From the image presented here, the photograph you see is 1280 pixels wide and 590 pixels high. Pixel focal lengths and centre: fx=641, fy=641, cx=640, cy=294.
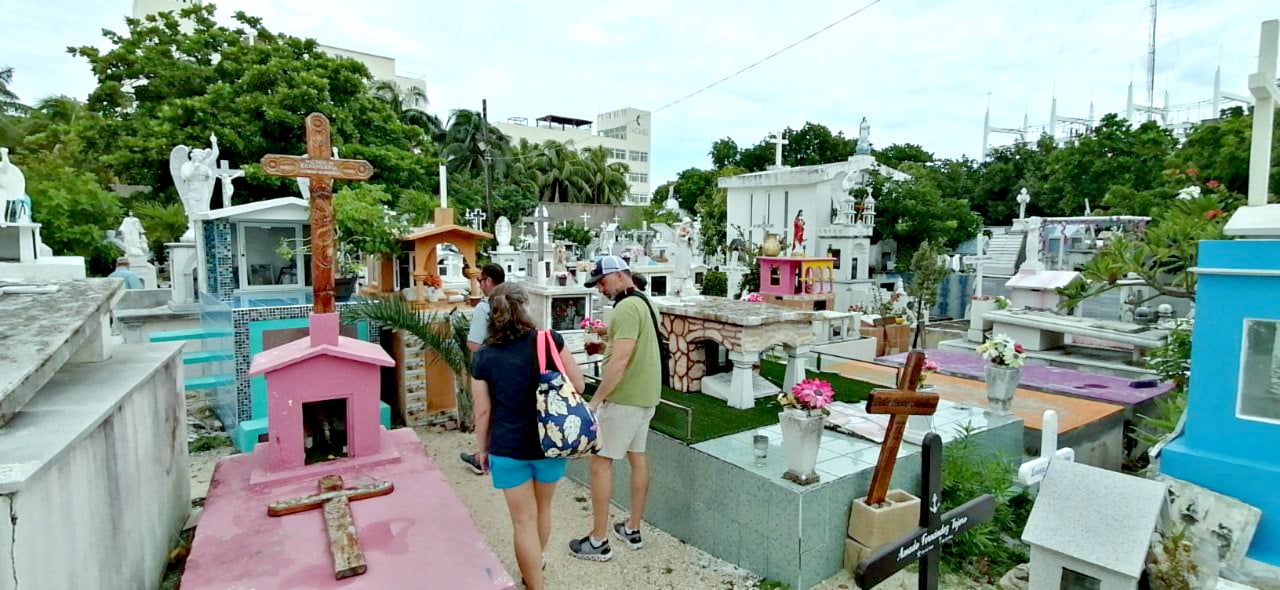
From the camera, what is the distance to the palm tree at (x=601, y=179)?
3866 centimetres

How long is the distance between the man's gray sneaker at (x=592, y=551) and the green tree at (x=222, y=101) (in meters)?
13.9

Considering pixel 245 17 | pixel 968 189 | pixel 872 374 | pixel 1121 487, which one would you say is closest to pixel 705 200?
pixel 968 189

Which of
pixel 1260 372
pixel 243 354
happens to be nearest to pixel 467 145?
pixel 243 354

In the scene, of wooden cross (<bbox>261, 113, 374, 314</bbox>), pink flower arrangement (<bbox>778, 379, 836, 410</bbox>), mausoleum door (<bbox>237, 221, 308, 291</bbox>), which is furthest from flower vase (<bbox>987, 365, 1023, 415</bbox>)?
mausoleum door (<bbox>237, 221, 308, 291</bbox>)

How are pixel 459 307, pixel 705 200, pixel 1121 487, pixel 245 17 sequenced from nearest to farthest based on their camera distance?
pixel 1121 487 < pixel 459 307 < pixel 245 17 < pixel 705 200

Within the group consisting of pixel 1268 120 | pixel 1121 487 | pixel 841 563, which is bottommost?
pixel 841 563

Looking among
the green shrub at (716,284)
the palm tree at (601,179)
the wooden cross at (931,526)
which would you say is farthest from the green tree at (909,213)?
the wooden cross at (931,526)

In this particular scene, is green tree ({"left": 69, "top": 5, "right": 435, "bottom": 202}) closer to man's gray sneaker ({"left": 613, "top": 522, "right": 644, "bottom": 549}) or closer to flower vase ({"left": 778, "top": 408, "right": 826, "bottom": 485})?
man's gray sneaker ({"left": 613, "top": 522, "right": 644, "bottom": 549})

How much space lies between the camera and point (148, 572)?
10.9 feet

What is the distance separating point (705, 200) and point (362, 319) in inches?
968

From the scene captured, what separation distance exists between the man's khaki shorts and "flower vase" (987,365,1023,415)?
3725 mm

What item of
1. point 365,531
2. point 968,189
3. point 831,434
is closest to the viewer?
point 365,531

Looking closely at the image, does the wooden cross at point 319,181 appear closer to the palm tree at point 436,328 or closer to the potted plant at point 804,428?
the palm tree at point 436,328

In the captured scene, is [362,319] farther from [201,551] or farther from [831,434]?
[831,434]
